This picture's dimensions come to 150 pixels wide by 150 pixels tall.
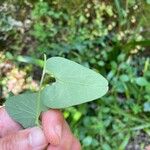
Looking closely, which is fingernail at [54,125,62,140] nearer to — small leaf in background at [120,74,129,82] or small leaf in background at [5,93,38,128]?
small leaf in background at [5,93,38,128]

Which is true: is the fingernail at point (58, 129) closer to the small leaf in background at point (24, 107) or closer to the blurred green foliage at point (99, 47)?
the small leaf in background at point (24, 107)

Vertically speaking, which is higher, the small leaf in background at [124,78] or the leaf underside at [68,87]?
the leaf underside at [68,87]

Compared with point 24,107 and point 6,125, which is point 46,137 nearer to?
point 24,107

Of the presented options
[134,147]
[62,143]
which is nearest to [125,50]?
[134,147]

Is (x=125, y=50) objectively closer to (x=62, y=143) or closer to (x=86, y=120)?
(x=86, y=120)

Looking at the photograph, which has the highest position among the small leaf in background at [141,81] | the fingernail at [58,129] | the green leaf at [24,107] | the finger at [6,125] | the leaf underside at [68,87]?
the leaf underside at [68,87]

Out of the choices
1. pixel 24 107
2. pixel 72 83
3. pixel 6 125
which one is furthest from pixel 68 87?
pixel 6 125

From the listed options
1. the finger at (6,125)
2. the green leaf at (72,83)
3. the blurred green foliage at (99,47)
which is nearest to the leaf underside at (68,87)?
the green leaf at (72,83)
